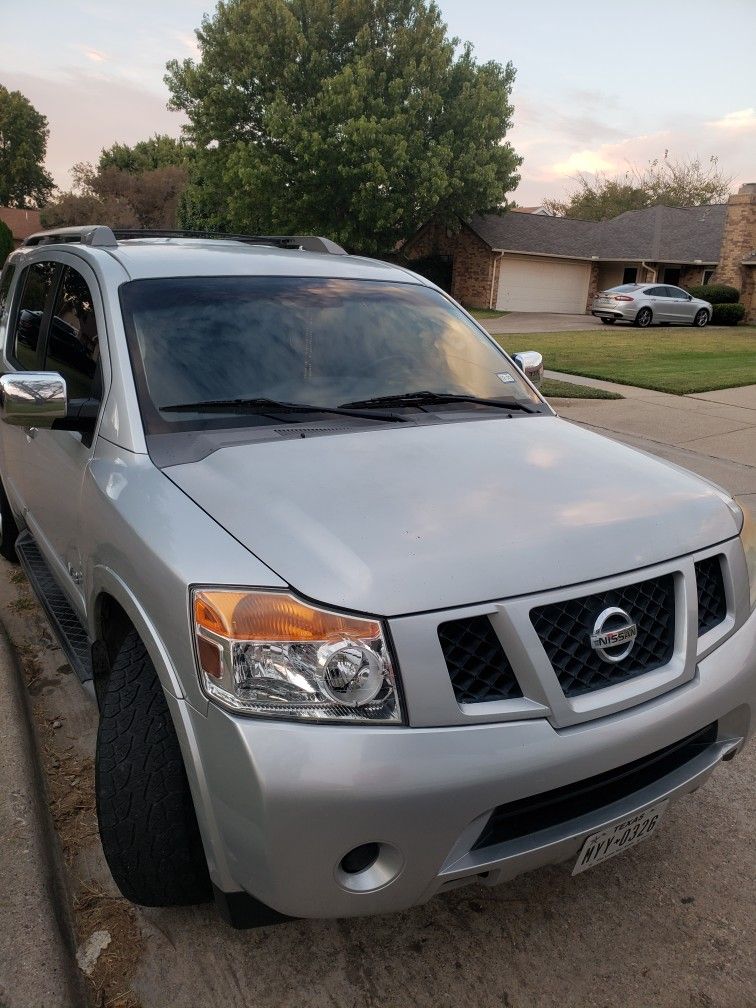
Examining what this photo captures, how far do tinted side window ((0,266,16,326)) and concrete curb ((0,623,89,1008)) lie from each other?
2.44m

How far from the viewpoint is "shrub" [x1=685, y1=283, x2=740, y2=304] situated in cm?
3053

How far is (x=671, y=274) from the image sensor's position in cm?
3959

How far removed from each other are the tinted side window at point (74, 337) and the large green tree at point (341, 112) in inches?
1173

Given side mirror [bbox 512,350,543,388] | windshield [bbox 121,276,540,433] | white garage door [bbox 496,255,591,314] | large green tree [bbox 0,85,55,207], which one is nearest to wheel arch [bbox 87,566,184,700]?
windshield [bbox 121,276,540,433]

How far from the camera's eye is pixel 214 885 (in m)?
1.88

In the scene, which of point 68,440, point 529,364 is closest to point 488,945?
point 68,440

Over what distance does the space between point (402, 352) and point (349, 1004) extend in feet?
7.25

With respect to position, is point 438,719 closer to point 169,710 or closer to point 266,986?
point 169,710

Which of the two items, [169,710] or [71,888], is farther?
[71,888]

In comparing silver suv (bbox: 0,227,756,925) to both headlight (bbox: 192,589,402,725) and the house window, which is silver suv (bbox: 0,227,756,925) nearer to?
headlight (bbox: 192,589,402,725)

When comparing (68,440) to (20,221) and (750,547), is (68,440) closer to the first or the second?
(750,547)

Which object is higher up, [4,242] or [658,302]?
[4,242]

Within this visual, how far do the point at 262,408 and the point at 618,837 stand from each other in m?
1.67

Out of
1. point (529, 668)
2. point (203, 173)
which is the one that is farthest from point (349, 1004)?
point (203, 173)
